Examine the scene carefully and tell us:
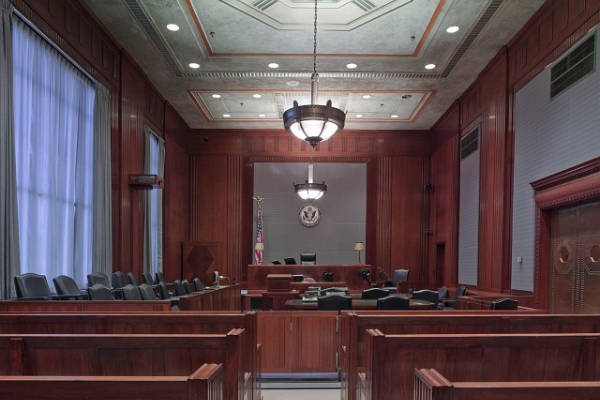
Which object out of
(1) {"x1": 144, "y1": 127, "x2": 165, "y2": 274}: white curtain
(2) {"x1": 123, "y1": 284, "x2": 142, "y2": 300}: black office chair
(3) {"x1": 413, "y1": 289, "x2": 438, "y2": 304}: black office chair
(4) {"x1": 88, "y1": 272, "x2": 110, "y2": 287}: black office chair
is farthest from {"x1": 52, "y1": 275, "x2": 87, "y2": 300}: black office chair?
(3) {"x1": 413, "y1": 289, "x2": 438, "y2": 304}: black office chair

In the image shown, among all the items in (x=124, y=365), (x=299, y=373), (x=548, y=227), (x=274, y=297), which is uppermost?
(x=548, y=227)

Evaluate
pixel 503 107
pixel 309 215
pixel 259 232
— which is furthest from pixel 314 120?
pixel 309 215

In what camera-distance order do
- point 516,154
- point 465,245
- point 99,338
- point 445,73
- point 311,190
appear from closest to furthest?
point 99,338 → point 516,154 → point 445,73 → point 465,245 → point 311,190

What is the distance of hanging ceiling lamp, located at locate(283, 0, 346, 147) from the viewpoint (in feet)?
18.2

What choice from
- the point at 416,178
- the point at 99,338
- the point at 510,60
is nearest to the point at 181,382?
the point at 99,338

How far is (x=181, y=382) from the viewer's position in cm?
136

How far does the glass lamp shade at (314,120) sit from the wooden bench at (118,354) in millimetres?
3715

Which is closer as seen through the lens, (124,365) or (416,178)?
(124,365)

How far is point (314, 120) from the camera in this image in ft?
18.4

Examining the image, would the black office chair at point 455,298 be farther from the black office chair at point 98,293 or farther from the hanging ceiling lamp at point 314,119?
the black office chair at point 98,293

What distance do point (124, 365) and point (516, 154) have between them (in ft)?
23.1

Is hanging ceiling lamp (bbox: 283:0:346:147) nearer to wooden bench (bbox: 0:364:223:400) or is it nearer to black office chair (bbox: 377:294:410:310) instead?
black office chair (bbox: 377:294:410:310)

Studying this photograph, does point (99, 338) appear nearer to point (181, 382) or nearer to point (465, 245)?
point (181, 382)

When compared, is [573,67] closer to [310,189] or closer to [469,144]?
[469,144]
